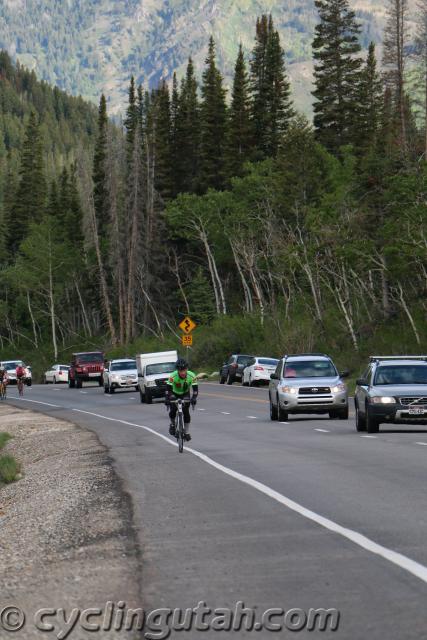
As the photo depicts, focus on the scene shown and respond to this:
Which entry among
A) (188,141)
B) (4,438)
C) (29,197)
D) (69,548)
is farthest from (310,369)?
(29,197)

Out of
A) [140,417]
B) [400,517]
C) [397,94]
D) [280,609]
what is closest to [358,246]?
[140,417]

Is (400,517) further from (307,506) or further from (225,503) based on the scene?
(225,503)

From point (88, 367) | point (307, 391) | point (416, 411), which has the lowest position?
point (416, 411)

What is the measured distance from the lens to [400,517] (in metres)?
11.9

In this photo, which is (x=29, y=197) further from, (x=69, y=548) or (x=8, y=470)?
(x=69, y=548)

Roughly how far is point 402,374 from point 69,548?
56.6ft

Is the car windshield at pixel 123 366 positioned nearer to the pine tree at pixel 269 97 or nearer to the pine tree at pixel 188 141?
the pine tree at pixel 269 97

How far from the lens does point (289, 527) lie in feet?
37.7

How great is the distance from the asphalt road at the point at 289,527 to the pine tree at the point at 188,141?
280 ft

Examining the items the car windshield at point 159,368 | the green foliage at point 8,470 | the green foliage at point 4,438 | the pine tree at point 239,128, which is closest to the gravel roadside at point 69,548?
the green foliage at point 8,470

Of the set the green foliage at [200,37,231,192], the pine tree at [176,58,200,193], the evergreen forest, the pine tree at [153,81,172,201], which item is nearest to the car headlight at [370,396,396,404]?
the evergreen forest

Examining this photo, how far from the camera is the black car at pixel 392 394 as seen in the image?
25938mm

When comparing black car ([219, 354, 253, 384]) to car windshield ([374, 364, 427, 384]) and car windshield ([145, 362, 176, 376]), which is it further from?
car windshield ([374, 364, 427, 384])

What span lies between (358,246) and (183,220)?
33641mm
